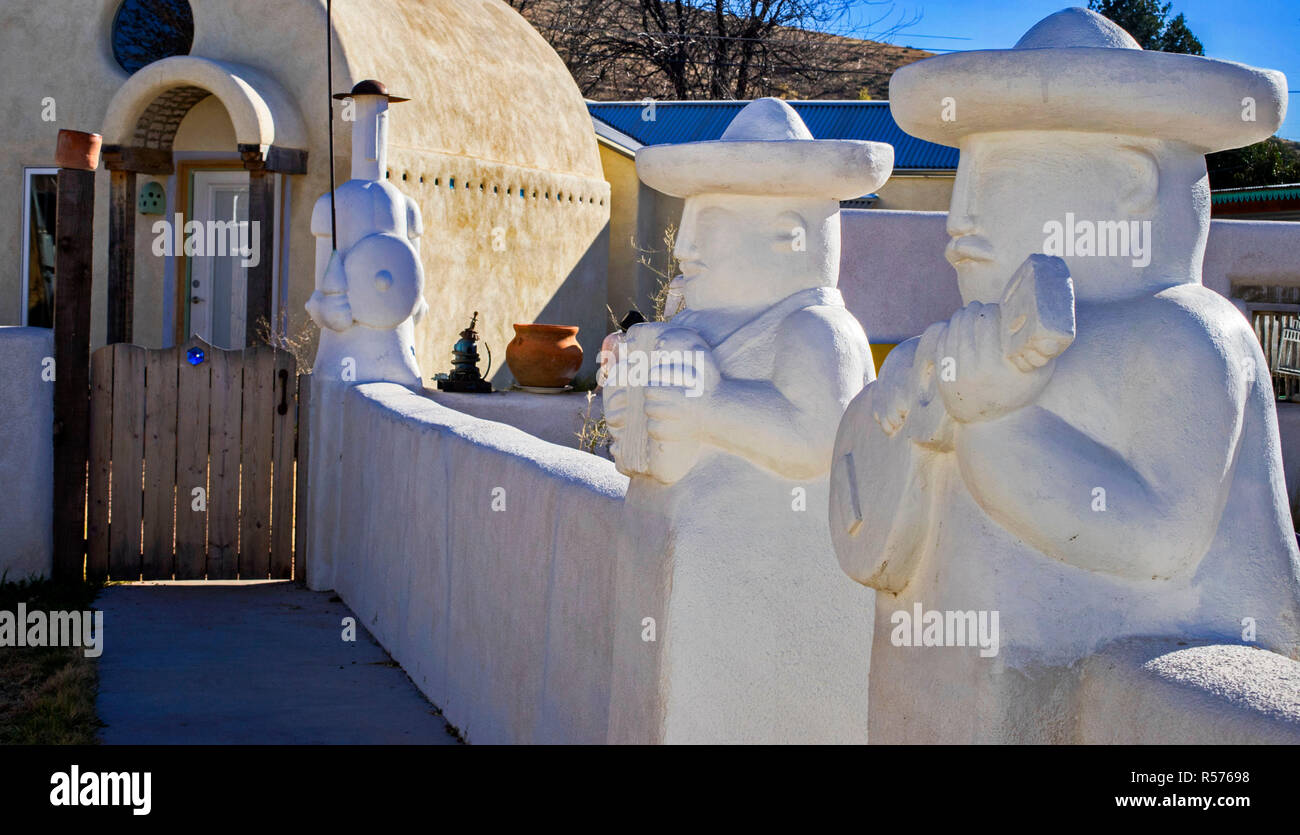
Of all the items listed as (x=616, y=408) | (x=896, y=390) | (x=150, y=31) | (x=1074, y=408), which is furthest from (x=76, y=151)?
(x=150, y=31)

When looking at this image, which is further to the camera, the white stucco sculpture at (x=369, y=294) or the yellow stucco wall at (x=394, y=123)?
the yellow stucco wall at (x=394, y=123)

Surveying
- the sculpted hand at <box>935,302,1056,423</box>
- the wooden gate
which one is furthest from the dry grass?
the sculpted hand at <box>935,302,1056,423</box>

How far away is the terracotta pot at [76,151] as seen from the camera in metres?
7.82

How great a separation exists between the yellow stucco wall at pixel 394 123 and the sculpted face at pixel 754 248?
10.4 m

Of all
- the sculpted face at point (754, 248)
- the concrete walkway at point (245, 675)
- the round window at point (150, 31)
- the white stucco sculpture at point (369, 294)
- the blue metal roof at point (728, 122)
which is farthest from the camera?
the blue metal roof at point (728, 122)

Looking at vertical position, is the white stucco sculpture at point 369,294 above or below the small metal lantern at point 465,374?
above

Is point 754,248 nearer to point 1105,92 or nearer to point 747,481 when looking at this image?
point 747,481

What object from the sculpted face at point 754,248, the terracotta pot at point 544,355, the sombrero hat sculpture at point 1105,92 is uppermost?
the sombrero hat sculpture at point 1105,92

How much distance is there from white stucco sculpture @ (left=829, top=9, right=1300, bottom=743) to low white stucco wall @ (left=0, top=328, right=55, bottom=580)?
22.9 feet

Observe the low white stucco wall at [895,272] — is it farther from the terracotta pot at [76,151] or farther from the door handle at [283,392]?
the terracotta pot at [76,151]

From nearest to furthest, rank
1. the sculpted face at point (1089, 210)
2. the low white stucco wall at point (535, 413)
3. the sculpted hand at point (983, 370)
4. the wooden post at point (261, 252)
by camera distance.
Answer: the sculpted hand at point (983, 370)
the sculpted face at point (1089, 210)
the low white stucco wall at point (535, 413)
the wooden post at point (261, 252)

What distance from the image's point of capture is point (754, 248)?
11.3ft

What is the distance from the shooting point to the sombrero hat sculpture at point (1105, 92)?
2146 mm

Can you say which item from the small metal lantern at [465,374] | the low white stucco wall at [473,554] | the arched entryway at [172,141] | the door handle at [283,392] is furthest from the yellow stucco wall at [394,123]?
the low white stucco wall at [473,554]
